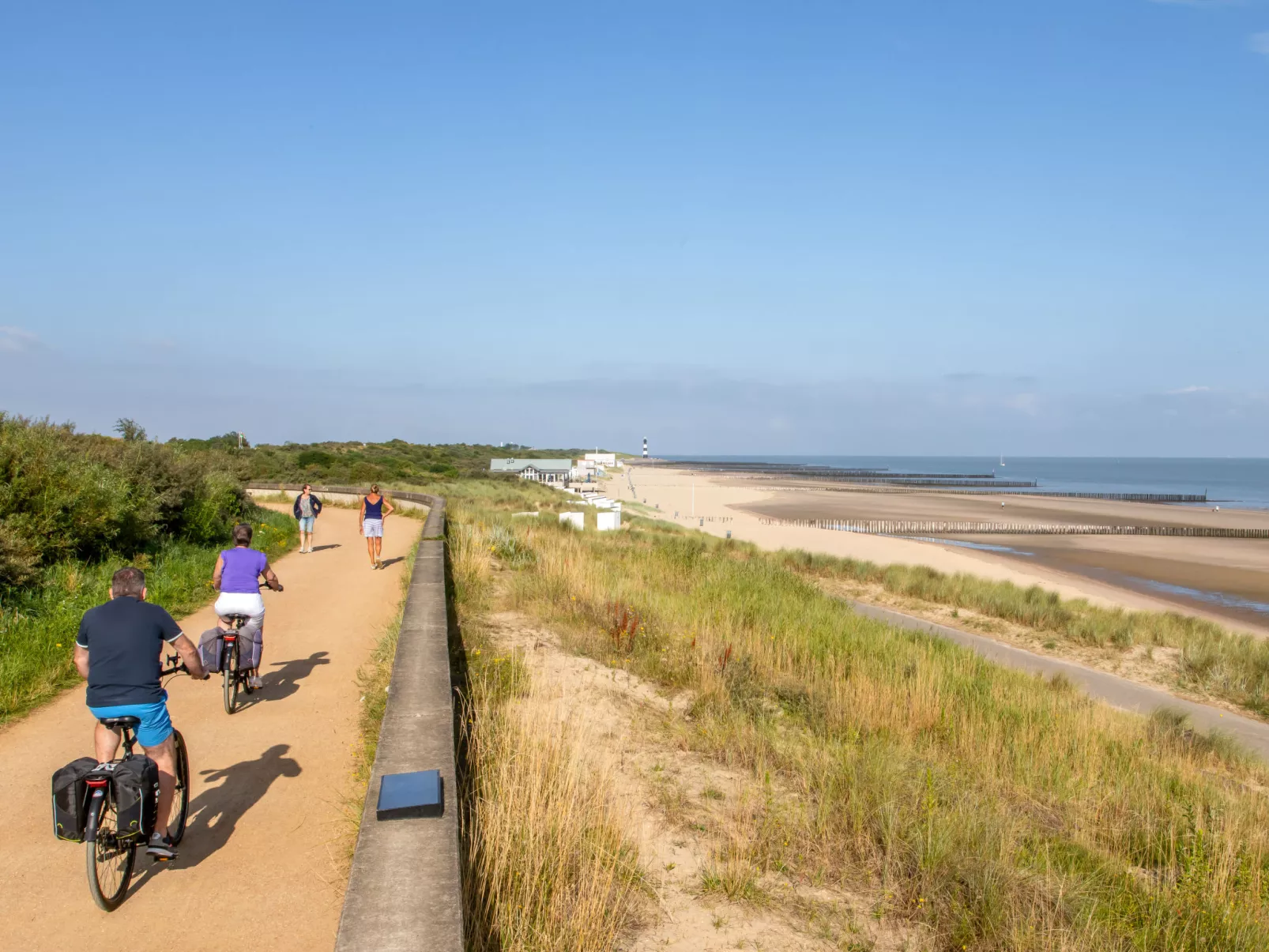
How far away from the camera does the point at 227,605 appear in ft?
22.2

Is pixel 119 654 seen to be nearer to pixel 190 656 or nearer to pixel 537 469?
pixel 190 656

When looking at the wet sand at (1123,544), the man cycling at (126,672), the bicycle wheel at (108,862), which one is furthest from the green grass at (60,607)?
the wet sand at (1123,544)

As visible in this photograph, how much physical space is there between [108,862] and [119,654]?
101cm

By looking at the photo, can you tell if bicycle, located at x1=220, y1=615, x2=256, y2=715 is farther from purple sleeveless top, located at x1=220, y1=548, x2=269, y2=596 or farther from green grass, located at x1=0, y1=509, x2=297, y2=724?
green grass, located at x1=0, y1=509, x2=297, y2=724

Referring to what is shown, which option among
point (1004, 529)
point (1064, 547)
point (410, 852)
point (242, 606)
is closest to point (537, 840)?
point (410, 852)

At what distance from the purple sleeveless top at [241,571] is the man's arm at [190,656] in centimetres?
241

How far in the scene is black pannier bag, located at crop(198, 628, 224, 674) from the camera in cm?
647

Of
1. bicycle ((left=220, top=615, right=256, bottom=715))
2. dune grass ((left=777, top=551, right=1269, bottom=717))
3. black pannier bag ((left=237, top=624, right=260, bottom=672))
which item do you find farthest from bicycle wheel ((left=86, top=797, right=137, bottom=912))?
dune grass ((left=777, top=551, right=1269, bottom=717))

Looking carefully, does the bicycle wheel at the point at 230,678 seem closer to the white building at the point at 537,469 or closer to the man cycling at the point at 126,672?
the man cycling at the point at 126,672

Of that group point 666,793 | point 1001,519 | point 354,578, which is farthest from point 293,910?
point 1001,519

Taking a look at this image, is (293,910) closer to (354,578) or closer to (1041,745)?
(1041,745)

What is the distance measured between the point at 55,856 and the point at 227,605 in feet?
8.72

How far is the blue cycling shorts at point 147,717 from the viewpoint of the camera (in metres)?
4.10

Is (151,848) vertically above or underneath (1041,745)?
above
